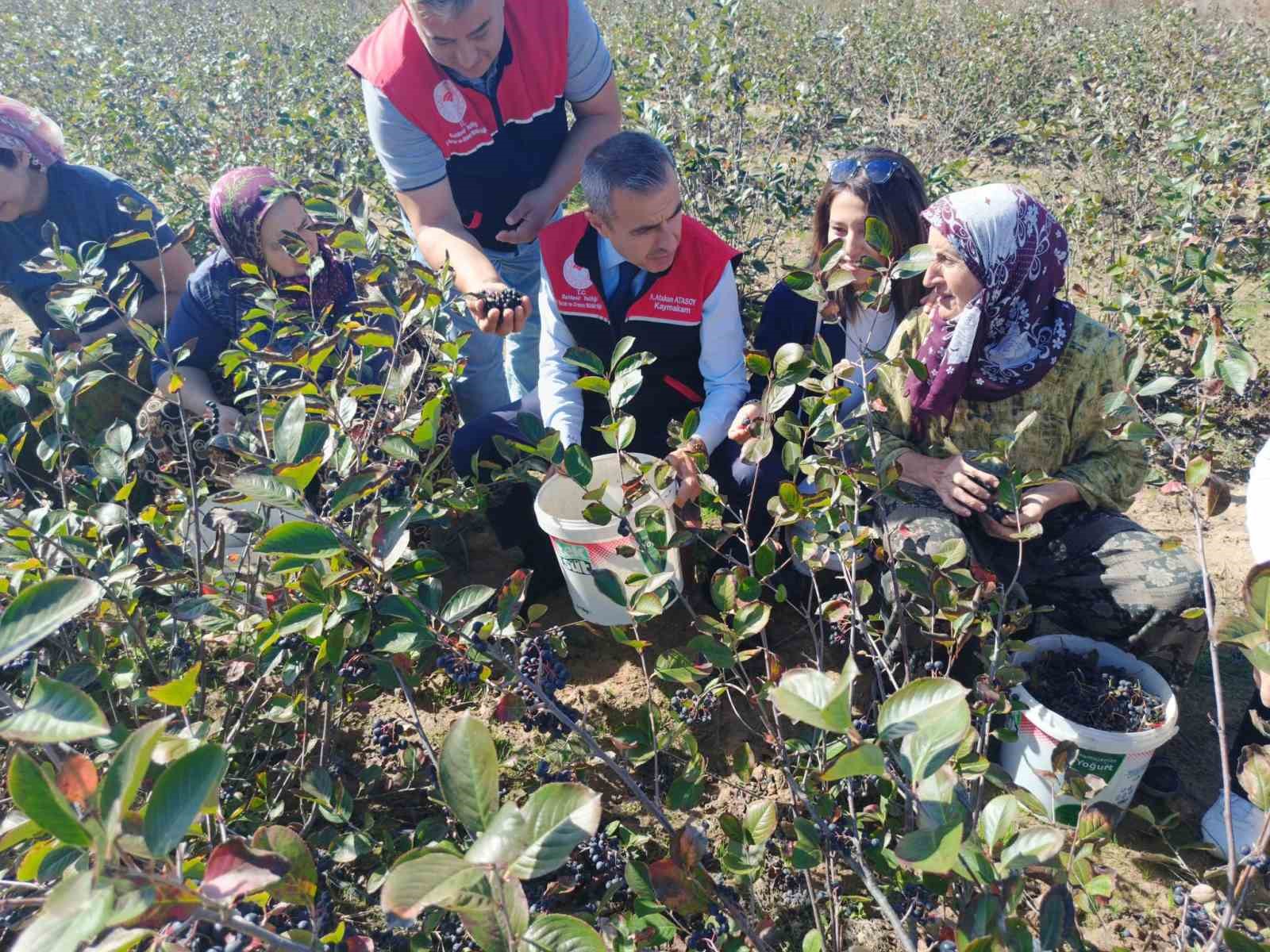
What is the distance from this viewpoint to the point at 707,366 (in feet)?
7.59

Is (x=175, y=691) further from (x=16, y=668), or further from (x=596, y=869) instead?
(x=596, y=869)

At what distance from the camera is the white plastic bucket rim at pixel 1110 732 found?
1462 millimetres

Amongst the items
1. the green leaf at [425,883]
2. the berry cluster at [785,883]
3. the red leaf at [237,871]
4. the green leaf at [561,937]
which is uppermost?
the green leaf at [425,883]

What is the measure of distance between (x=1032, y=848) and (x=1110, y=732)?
0.80m

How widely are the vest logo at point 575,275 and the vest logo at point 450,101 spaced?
58 centimetres

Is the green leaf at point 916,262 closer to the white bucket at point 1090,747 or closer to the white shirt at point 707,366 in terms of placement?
the white bucket at point 1090,747

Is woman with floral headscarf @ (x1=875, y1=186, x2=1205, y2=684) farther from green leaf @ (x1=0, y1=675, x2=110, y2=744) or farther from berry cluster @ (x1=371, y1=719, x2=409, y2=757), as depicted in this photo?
green leaf @ (x1=0, y1=675, x2=110, y2=744)

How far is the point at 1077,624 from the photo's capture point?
6.16 feet

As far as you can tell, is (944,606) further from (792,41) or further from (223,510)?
(792,41)

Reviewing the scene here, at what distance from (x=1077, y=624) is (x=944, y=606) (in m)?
0.81

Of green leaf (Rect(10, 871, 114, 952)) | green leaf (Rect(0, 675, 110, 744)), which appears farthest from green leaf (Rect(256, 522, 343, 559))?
green leaf (Rect(10, 871, 114, 952))

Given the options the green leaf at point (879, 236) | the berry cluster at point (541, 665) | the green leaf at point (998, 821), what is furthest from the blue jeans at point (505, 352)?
the green leaf at point (998, 821)

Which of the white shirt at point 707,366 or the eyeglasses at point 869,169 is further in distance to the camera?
the white shirt at point 707,366

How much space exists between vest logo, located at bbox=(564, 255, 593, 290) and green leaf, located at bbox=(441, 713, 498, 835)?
71.6 inches
